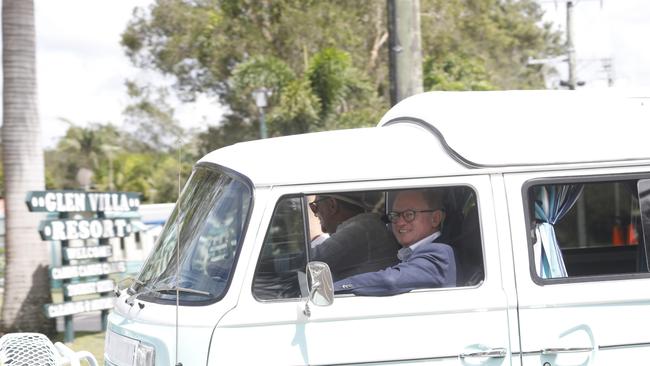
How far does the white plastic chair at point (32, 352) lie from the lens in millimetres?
4445

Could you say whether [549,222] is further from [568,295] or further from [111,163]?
Result: [111,163]

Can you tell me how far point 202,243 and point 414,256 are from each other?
1.06 metres

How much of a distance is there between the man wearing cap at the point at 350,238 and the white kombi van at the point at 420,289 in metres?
0.15

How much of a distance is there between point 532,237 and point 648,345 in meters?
0.75

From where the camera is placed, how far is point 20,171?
1144 cm

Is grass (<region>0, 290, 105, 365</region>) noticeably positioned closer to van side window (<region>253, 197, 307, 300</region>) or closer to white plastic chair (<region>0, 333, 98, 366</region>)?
white plastic chair (<region>0, 333, 98, 366</region>)

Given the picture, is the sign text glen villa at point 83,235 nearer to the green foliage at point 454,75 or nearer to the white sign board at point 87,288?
the white sign board at point 87,288

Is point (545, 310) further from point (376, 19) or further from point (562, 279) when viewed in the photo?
point (376, 19)

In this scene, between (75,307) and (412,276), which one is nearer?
(412,276)

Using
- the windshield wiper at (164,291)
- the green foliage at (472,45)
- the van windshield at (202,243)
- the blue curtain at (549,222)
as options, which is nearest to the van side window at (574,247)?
the blue curtain at (549,222)

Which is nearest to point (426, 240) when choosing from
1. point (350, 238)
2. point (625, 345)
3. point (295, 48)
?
point (350, 238)

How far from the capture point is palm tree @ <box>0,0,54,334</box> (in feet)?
37.4

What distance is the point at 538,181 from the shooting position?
4.49 meters

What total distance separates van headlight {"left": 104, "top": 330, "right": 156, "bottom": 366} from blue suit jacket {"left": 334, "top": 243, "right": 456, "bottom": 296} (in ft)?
3.09
